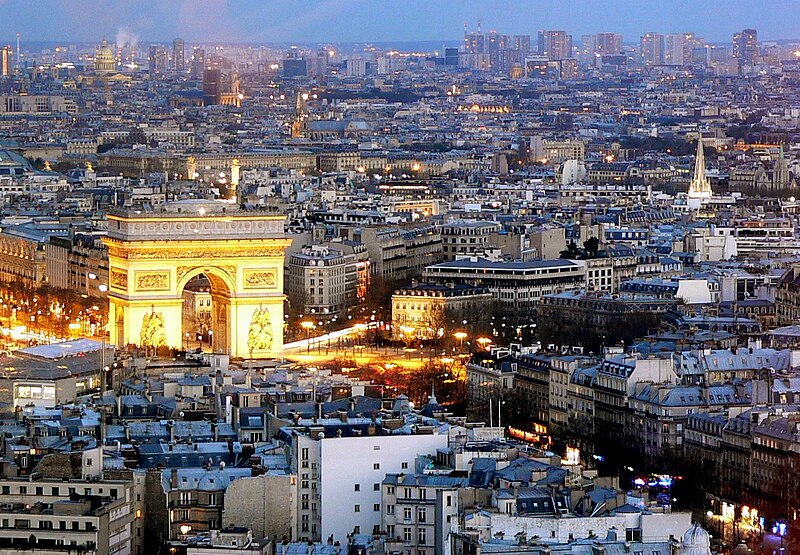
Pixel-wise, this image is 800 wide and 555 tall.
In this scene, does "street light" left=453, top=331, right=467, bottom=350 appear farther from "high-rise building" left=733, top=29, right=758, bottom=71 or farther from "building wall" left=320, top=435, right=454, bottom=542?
"high-rise building" left=733, top=29, right=758, bottom=71

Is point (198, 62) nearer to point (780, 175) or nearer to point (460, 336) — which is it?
point (780, 175)

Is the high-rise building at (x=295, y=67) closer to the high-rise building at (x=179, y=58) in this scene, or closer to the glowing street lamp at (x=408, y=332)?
the high-rise building at (x=179, y=58)

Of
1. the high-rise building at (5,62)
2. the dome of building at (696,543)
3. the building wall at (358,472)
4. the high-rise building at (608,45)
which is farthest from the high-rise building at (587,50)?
the dome of building at (696,543)

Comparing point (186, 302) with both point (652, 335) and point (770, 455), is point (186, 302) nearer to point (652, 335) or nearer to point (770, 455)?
point (652, 335)

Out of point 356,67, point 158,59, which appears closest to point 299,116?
point 158,59

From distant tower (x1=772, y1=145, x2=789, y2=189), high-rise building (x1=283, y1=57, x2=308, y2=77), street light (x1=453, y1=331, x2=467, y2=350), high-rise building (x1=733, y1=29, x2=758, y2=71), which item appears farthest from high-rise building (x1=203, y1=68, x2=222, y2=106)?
street light (x1=453, y1=331, x2=467, y2=350)
